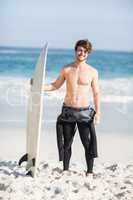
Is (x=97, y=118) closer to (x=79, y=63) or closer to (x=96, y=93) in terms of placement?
(x=96, y=93)

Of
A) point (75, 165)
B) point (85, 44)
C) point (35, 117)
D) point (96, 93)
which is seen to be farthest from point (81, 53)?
point (75, 165)

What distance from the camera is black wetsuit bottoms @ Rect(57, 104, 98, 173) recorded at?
1.69 metres

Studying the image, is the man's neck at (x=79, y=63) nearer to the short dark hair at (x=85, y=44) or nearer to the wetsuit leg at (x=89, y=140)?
the short dark hair at (x=85, y=44)

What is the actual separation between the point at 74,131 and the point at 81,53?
0.26 metres

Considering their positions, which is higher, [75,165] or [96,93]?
[96,93]

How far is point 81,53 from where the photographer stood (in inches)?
66.6

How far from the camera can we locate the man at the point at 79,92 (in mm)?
1685

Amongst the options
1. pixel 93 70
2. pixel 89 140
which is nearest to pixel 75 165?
pixel 89 140

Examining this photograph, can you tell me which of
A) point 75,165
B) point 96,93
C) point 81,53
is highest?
point 81,53

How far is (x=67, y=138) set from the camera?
171cm

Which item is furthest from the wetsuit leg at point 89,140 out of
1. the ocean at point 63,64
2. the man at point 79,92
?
the ocean at point 63,64

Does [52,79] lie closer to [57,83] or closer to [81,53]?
[57,83]

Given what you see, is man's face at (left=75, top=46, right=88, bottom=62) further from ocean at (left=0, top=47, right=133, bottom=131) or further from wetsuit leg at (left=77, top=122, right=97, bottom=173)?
wetsuit leg at (left=77, top=122, right=97, bottom=173)

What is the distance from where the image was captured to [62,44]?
1703 millimetres
